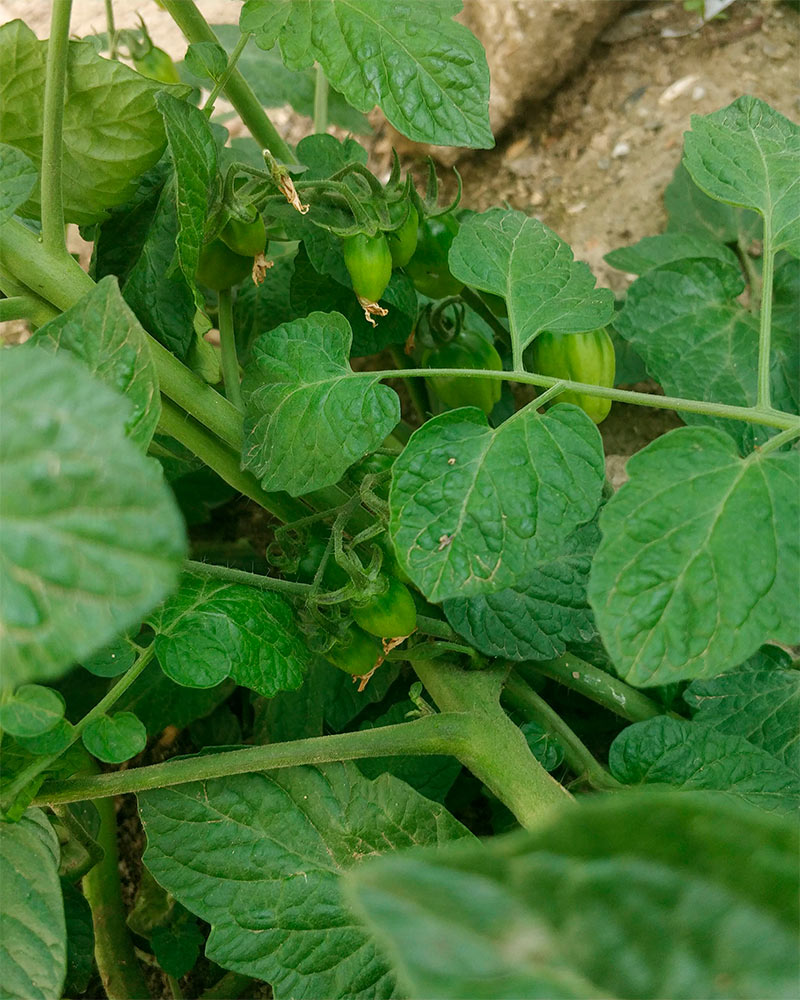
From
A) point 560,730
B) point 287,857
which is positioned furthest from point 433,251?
point 287,857

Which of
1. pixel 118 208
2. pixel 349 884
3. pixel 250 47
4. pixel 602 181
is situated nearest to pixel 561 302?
pixel 118 208

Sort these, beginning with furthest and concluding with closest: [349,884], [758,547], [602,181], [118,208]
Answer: [602,181]
[118,208]
[758,547]
[349,884]

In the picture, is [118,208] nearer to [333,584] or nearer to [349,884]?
[333,584]

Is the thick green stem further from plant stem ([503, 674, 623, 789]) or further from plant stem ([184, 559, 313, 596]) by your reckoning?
plant stem ([184, 559, 313, 596])

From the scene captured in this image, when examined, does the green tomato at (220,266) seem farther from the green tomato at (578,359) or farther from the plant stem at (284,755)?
the plant stem at (284,755)

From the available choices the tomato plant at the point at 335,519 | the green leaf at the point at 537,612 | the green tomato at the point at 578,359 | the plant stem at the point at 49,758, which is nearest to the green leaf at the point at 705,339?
the tomato plant at the point at 335,519
